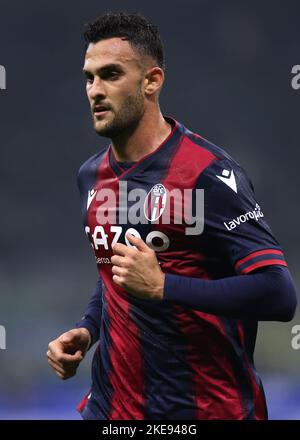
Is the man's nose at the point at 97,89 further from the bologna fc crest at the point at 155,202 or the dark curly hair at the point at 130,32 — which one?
the bologna fc crest at the point at 155,202

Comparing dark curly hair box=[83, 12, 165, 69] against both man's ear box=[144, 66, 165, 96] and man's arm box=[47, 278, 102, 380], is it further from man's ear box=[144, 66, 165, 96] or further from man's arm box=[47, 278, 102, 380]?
man's arm box=[47, 278, 102, 380]

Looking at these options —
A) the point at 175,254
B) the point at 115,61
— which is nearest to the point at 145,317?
the point at 175,254

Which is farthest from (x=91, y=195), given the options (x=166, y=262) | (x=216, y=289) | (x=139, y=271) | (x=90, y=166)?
(x=216, y=289)

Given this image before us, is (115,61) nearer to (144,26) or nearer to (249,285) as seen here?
(144,26)

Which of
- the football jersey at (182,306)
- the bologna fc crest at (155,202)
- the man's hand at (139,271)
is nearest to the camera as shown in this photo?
the man's hand at (139,271)

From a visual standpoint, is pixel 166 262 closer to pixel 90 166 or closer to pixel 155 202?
pixel 155 202

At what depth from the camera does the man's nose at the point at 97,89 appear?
341 centimetres

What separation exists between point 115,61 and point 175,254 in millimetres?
1021

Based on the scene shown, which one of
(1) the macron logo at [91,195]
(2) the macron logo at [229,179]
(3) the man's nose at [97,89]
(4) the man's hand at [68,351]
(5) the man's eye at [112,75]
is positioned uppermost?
(5) the man's eye at [112,75]

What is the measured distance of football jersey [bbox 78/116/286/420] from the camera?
10.7ft

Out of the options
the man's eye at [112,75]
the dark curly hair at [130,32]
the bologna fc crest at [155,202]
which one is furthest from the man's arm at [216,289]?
the dark curly hair at [130,32]

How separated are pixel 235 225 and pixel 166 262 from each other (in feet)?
1.33

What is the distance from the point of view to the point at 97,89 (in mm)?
3406
